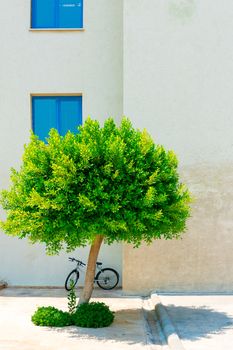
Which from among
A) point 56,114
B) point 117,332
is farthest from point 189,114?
point 117,332

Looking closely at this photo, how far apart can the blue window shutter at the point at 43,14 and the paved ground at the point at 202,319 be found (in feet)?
26.8

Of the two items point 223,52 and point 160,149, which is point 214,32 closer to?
point 223,52

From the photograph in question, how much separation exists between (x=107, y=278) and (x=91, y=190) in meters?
5.69

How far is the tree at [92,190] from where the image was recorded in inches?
358

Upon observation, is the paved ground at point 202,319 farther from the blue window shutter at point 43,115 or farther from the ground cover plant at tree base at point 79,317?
the blue window shutter at point 43,115

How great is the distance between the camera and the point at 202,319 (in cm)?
1038

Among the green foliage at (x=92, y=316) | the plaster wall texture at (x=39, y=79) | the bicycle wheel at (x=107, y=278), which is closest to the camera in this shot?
the green foliage at (x=92, y=316)

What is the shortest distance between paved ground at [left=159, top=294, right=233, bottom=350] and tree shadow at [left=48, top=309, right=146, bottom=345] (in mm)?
710

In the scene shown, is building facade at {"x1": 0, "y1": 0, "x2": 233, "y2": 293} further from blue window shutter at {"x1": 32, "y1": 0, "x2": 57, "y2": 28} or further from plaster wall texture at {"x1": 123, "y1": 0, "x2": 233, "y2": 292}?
blue window shutter at {"x1": 32, "y1": 0, "x2": 57, "y2": 28}

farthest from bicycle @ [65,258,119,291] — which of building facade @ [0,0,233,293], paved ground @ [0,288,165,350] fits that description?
paved ground @ [0,288,165,350]

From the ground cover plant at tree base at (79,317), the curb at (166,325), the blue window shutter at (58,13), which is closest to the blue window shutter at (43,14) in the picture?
the blue window shutter at (58,13)

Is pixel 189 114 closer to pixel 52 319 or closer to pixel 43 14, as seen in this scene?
pixel 43 14

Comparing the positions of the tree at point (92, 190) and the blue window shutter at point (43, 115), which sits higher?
the blue window shutter at point (43, 115)

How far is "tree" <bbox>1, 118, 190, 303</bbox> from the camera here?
9094mm
